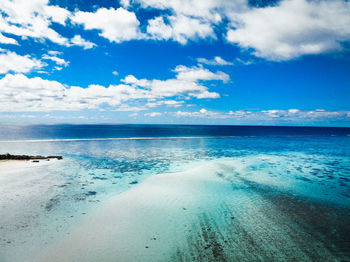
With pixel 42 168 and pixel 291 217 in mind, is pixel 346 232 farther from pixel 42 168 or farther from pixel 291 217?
pixel 42 168

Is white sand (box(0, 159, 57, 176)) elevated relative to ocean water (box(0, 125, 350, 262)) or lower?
elevated

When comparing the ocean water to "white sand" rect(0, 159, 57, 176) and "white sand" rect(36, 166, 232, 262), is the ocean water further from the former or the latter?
"white sand" rect(0, 159, 57, 176)

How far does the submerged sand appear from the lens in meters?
7.42

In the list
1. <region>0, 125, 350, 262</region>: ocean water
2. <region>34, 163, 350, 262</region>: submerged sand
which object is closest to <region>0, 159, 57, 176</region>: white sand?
→ <region>0, 125, 350, 262</region>: ocean water

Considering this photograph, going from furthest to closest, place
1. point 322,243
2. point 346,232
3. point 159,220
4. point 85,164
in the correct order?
1. point 85,164
2. point 159,220
3. point 346,232
4. point 322,243

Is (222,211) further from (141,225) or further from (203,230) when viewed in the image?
(141,225)

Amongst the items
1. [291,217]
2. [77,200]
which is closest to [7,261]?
[77,200]

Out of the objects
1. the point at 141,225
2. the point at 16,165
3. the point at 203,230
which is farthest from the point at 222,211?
the point at 16,165

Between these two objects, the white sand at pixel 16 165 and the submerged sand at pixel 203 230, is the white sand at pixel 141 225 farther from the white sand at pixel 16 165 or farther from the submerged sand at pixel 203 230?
the white sand at pixel 16 165

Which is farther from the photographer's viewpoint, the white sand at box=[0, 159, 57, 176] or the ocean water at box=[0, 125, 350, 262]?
the white sand at box=[0, 159, 57, 176]

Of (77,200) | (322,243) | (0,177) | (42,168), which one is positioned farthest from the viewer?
(42,168)

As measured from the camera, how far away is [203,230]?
9156 mm

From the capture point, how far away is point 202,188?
15.2 m

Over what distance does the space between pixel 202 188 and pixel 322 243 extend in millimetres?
8240
